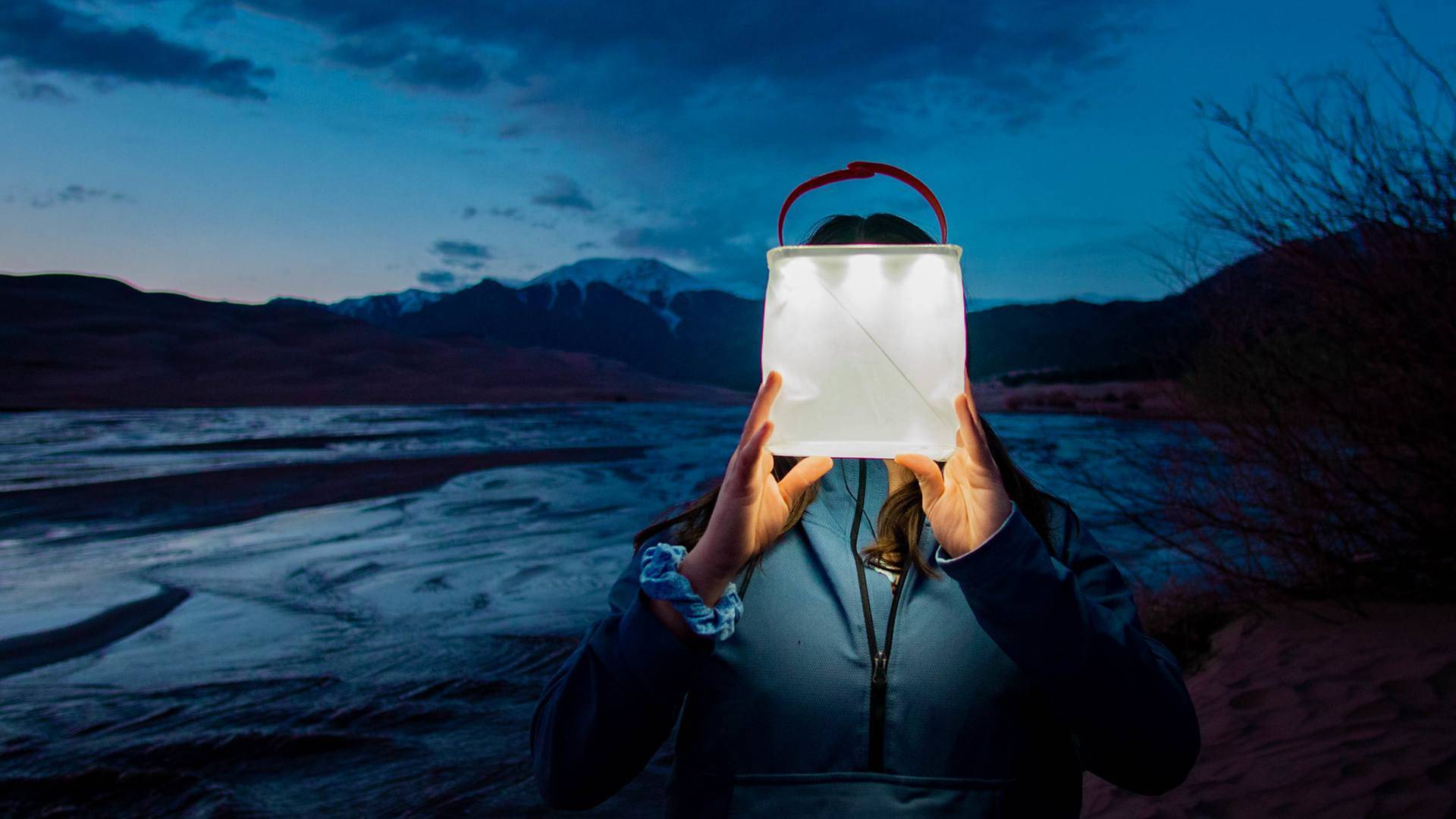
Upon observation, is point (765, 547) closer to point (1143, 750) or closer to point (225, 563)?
point (1143, 750)

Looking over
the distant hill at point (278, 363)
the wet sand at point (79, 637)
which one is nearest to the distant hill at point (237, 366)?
the distant hill at point (278, 363)

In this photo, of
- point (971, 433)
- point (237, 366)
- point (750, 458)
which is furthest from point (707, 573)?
point (237, 366)

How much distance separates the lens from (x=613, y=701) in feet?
4.26

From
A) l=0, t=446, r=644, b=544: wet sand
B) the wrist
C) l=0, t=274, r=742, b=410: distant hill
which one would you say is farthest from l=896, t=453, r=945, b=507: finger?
l=0, t=274, r=742, b=410: distant hill

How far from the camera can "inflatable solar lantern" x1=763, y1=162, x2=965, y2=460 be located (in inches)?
44.5

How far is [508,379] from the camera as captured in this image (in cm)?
5216

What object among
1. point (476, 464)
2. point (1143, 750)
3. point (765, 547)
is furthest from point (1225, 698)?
point (476, 464)

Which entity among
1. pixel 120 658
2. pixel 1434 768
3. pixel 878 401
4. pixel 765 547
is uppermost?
pixel 878 401

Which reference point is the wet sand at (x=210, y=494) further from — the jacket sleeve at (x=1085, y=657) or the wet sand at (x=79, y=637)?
the jacket sleeve at (x=1085, y=657)

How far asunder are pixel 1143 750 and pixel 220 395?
1641 inches

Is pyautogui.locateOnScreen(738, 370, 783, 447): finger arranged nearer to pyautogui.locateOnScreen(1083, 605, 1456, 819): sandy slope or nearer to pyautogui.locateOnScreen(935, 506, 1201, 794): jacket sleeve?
pyautogui.locateOnScreen(935, 506, 1201, 794): jacket sleeve

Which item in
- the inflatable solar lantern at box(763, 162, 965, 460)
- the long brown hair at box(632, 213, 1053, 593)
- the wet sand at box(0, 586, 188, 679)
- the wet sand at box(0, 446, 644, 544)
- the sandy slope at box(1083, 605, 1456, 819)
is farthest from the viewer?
the wet sand at box(0, 446, 644, 544)

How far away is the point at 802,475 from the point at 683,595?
11.1 inches

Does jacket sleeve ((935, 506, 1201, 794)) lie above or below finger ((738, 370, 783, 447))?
below
